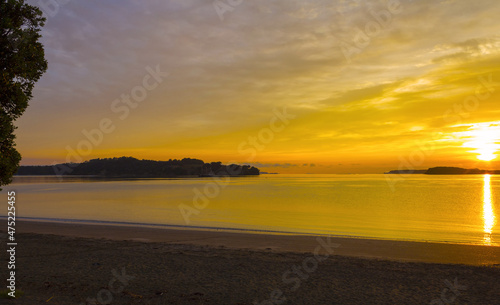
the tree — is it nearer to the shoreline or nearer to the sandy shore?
the sandy shore

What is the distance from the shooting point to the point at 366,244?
691 inches

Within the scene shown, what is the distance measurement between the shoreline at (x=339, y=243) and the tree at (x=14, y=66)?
341 inches

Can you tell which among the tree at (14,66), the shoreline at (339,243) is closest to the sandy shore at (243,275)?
the shoreline at (339,243)

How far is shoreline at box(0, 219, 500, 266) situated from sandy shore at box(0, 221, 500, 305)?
83mm

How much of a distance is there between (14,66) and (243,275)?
26.8 ft

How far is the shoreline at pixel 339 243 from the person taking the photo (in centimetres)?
1448

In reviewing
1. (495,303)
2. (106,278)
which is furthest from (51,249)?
(495,303)

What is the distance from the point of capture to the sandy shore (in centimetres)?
855

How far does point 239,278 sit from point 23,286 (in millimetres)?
5213

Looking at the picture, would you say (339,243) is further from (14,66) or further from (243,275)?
(14,66)

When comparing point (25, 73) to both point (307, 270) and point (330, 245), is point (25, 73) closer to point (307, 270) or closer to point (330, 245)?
point (307, 270)

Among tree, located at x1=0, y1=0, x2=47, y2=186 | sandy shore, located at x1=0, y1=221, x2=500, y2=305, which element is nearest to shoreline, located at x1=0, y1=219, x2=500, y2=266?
sandy shore, located at x1=0, y1=221, x2=500, y2=305

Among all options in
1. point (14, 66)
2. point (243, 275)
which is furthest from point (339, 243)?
point (14, 66)

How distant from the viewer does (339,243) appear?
17.8 metres
